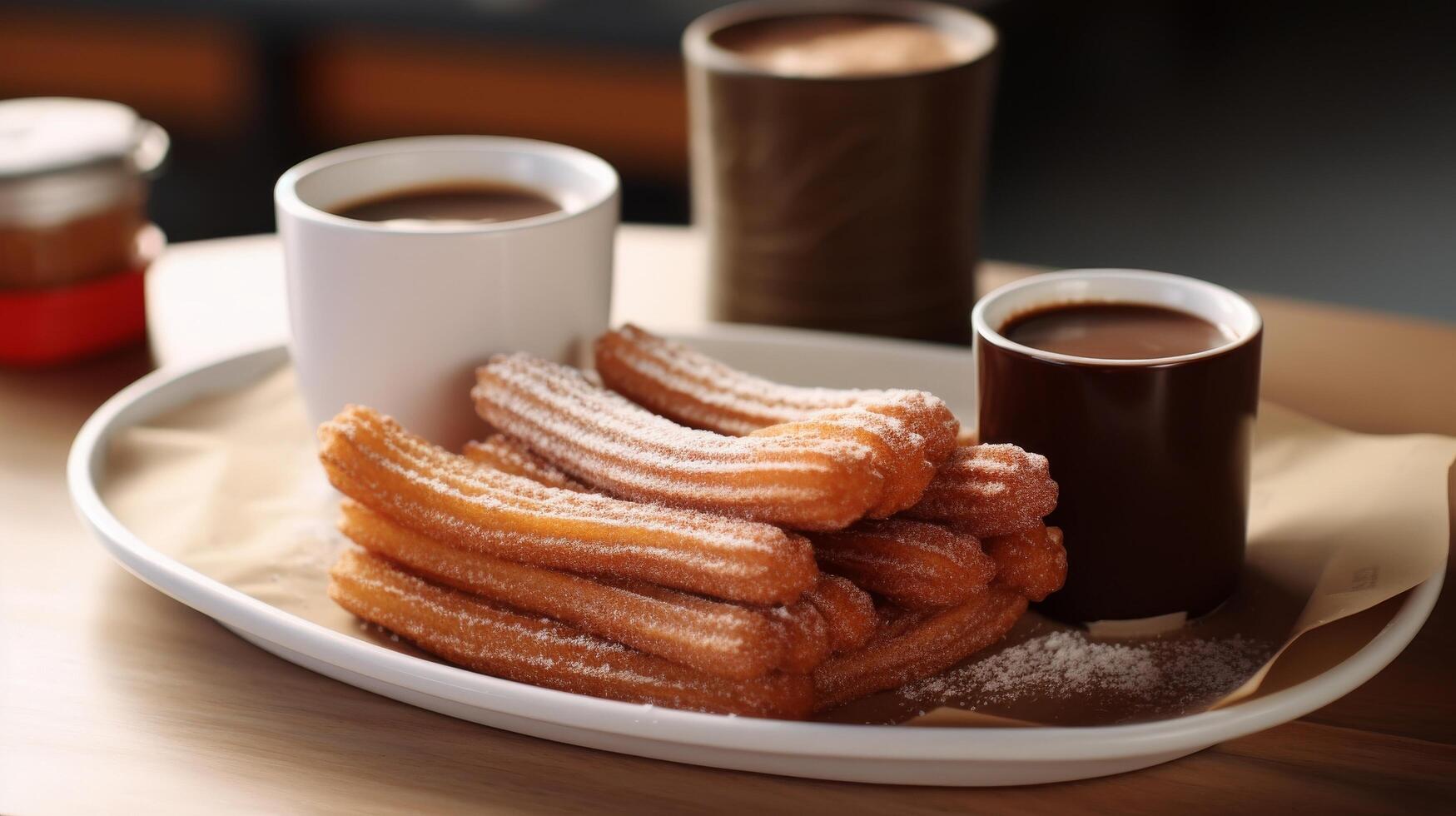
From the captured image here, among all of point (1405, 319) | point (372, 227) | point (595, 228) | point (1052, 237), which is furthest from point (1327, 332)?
point (1052, 237)

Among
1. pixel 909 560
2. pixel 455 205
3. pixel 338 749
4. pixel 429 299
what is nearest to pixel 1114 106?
pixel 455 205

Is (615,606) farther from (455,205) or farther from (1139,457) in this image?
(455,205)

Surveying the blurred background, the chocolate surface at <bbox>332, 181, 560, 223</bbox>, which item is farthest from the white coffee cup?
the blurred background

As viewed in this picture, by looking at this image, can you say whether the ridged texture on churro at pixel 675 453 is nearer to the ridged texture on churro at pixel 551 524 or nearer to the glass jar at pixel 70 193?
the ridged texture on churro at pixel 551 524

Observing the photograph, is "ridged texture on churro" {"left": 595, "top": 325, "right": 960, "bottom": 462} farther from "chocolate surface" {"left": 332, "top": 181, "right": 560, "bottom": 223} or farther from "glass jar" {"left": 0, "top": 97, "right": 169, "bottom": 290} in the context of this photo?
"glass jar" {"left": 0, "top": 97, "right": 169, "bottom": 290}

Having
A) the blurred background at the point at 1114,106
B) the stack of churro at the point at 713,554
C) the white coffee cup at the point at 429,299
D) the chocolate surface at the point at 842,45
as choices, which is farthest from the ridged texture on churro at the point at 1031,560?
the blurred background at the point at 1114,106

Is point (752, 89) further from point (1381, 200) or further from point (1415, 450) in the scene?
point (1381, 200)
